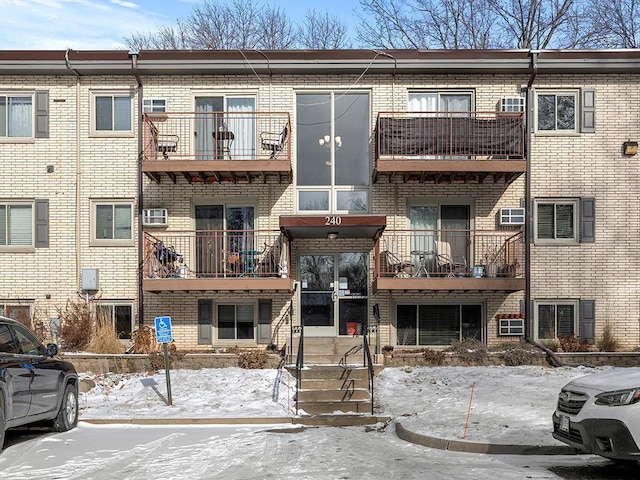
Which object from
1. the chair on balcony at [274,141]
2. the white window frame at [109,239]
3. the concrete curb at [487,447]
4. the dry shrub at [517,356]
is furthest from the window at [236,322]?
the concrete curb at [487,447]

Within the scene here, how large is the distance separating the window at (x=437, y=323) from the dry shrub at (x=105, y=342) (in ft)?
22.3

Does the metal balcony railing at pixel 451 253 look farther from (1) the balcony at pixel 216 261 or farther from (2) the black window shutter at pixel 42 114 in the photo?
(2) the black window shutter at pixel 42 114

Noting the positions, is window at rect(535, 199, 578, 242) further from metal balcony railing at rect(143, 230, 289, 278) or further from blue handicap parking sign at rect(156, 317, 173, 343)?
blue handicap parking sign at rect(156, 317, 173, 343)

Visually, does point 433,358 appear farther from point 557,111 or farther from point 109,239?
point 109,239

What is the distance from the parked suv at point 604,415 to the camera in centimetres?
627

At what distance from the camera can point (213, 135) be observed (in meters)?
15.1

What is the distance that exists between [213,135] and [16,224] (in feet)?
18.2

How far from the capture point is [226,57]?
15133 mm

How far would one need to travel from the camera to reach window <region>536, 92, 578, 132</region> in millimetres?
15469

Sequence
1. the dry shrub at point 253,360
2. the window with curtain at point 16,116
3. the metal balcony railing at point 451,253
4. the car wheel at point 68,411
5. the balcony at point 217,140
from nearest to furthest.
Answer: the car wheel at point 68,411
the dry shrub at point 253,360
the metal balcony railing at point 451,253
the balcony at point 217,140
the window with curtain at point 16,116

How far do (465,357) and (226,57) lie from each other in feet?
30.3

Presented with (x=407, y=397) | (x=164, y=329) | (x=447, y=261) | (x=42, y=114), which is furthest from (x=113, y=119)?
(x=407, y=397)

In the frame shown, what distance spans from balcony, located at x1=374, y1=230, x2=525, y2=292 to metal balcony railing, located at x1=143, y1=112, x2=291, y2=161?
3.69m

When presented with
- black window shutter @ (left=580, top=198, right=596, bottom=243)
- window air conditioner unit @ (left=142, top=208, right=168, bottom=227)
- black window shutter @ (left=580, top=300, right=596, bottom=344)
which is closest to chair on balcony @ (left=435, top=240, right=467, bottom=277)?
black window shutter @ (left=580, top=198, right=596, bottom=243)
